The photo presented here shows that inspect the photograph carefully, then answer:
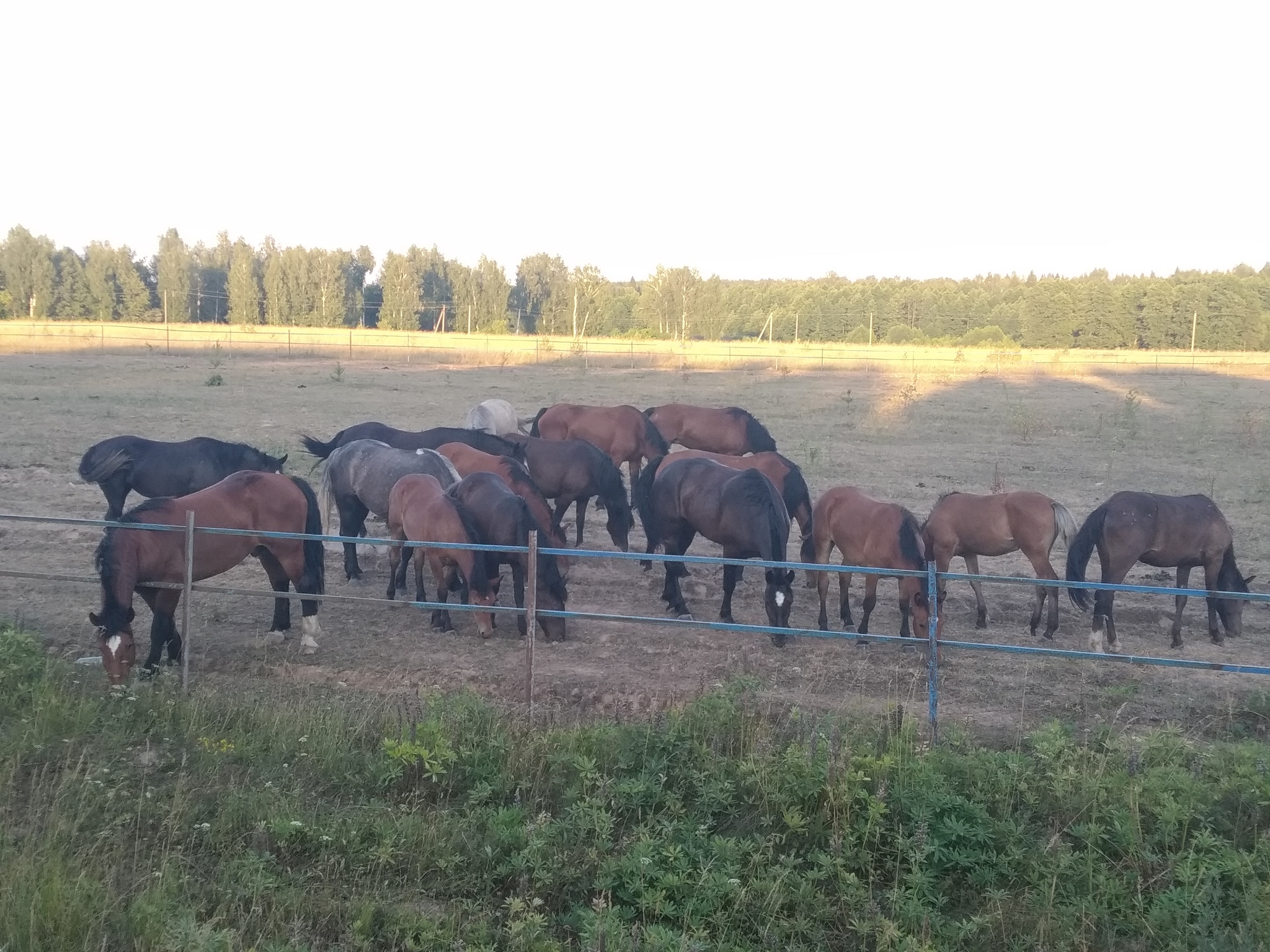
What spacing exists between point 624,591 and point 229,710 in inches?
193

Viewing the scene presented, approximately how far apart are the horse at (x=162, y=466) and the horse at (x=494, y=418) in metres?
5.61

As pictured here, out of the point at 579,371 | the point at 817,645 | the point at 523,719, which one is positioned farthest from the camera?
the point at 579,371

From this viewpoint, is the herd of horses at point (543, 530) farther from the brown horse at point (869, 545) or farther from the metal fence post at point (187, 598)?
the metal fence post at point (187, 598)

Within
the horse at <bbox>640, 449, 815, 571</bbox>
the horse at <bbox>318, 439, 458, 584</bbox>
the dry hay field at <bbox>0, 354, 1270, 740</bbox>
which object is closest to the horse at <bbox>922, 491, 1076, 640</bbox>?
the dry hay field at <bbox>0, 354, 1270, 740</bbox>

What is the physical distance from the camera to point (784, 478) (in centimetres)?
Result: 1116

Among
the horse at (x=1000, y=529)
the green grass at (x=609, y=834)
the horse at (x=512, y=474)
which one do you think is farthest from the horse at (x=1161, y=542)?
the horse at (x=512, y=474)

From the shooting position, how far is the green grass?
4230 millimetres

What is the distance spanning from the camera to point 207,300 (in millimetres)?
79062

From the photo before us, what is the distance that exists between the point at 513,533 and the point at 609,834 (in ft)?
14.4

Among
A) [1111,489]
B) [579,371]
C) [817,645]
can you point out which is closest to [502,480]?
[817,645]

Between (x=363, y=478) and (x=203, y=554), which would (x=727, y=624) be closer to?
(x=203, y=554)

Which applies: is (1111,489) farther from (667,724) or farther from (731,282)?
(731,282)

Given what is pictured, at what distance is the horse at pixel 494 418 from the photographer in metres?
16.8

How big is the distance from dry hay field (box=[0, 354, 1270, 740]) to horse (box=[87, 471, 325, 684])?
0.34 metres
